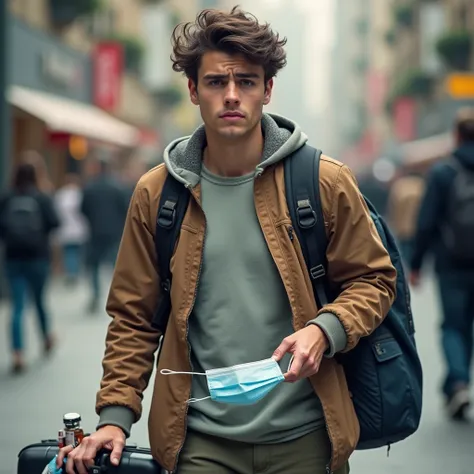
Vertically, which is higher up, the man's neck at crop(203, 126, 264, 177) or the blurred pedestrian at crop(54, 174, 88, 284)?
the blurred pedestrian at crop(54, 174, 88, 284)

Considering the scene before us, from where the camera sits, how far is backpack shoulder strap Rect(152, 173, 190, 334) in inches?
117

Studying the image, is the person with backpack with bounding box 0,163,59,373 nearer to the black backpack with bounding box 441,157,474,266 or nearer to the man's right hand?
the black backpack with bounding box 441,157,474,266

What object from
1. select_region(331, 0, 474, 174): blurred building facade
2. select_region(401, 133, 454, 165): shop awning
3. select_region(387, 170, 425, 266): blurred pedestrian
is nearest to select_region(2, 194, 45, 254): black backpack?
select_region(387, 170, 425, 266): blurred pedestrian

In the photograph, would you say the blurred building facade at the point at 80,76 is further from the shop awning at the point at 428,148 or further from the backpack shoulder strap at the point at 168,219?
the backpack shoulder strap at the point at 168,219

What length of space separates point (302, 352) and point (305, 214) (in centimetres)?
40

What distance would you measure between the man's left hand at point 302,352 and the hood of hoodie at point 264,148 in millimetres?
456

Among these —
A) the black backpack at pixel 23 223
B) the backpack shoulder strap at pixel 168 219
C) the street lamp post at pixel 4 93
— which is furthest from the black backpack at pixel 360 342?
the street lamp post at pixel 4 93

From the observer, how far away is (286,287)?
288 centimetres

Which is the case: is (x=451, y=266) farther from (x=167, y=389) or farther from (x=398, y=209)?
(x=398, y=209)

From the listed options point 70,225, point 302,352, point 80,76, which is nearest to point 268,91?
point 302,352

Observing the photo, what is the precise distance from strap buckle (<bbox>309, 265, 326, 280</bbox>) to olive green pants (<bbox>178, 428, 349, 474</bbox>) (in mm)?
388

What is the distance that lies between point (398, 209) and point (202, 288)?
16.5 m

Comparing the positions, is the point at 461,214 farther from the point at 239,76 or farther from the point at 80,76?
the point at 80,76

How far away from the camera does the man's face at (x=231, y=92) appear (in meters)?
2.92
